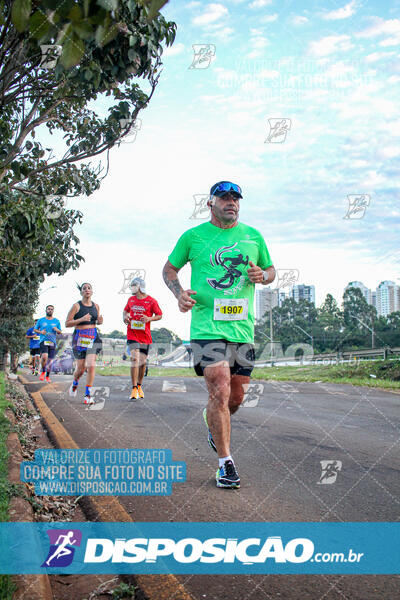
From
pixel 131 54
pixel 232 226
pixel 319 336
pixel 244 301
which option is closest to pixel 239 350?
pixel 244 301

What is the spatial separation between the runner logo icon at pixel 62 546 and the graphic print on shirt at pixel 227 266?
215 centimetres

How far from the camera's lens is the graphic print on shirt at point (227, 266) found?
4.49 m

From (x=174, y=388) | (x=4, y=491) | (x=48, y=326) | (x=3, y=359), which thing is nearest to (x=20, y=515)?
(x=4, y=491)

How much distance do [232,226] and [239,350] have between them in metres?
1.07

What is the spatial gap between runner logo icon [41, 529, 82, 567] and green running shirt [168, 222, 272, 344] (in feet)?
5.99

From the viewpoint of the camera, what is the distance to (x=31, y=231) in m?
4.65

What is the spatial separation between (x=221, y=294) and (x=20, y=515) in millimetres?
2209

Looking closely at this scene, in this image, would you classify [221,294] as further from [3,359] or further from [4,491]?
[3,359]

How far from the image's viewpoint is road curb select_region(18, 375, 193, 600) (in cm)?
243

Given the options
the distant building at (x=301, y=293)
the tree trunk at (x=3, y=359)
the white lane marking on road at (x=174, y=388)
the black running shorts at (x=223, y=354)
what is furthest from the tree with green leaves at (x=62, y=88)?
the distant building at (x=301, y=293)

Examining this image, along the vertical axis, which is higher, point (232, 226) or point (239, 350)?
point (232, 226)

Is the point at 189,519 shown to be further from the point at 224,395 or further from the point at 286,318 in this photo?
the point at 286,318

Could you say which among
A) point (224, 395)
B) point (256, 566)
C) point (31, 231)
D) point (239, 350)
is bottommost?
point (256, 566)

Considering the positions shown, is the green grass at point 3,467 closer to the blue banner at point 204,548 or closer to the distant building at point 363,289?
the blue banner at point 204,548
